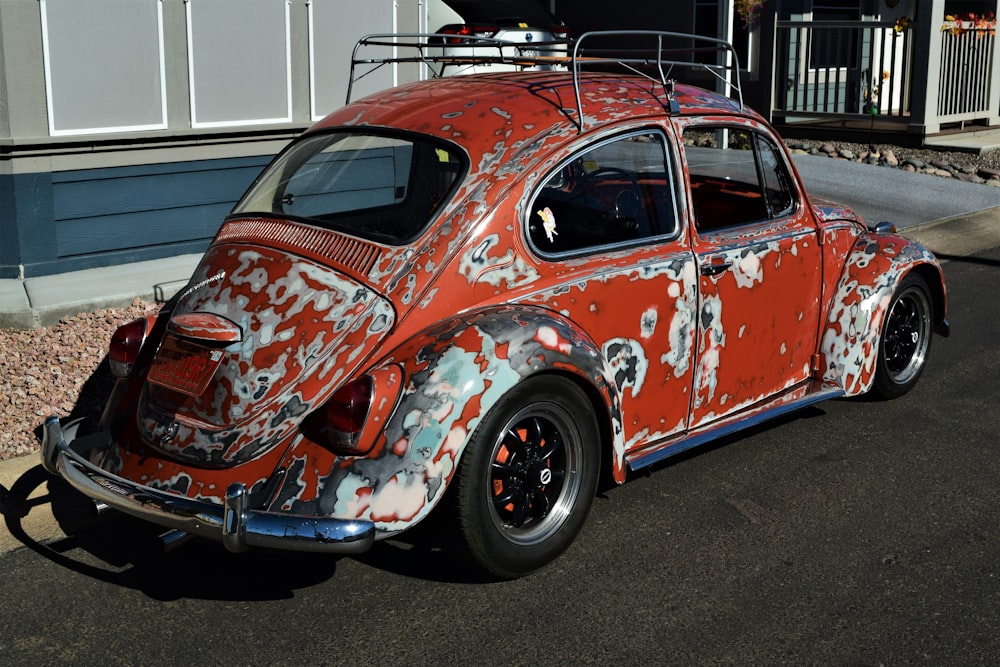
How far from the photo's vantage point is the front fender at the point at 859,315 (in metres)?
5.70

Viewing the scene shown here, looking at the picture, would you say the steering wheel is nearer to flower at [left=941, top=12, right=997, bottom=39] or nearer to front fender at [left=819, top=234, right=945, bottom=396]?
front fender at [left=819, top=234, right=945, bottom=396]

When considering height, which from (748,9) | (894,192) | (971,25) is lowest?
(894,192)

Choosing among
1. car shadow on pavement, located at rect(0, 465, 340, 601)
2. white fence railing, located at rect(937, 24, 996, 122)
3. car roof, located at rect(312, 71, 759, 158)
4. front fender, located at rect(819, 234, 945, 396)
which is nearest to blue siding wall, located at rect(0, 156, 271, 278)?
car shadow on pavement, located at rect(0, 465, 340, 601)

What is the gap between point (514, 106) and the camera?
15.5 feet

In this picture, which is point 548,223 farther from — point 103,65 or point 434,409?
point 103,65

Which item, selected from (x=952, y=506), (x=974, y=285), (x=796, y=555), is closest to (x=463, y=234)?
(x=796, y=555)

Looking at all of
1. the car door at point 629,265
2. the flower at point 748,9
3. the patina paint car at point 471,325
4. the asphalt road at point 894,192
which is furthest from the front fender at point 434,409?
the flower at point 748,9

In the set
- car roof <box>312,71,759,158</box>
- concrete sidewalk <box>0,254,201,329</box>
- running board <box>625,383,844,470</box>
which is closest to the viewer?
car roof <box>312,71,759,158</box>

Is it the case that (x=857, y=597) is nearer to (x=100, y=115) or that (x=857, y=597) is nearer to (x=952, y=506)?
(x=952, y=506)

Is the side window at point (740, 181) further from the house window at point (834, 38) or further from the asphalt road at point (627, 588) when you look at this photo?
the house window at point (834, 38)

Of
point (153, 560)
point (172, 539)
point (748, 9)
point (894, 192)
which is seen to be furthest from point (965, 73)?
point (172, 539)

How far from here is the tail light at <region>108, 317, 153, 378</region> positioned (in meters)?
4.58

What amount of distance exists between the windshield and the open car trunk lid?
12.5 inches

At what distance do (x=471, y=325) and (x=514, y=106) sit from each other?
1.11 meters
